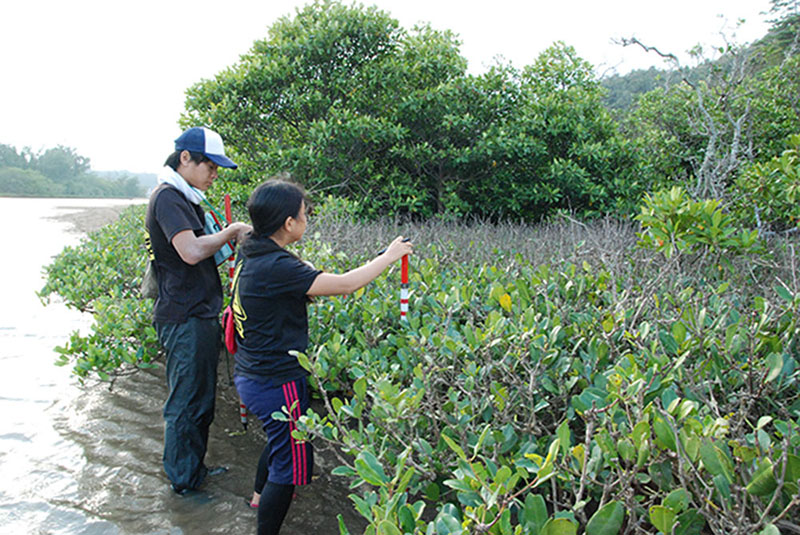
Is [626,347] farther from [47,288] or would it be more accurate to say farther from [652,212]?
[47,288]

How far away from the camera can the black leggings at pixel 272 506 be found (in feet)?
8.29

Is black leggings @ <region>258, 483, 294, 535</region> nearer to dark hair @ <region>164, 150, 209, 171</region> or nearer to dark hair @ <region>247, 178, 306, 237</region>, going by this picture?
dark hair @ <region>247, 178, 306, 237</region>

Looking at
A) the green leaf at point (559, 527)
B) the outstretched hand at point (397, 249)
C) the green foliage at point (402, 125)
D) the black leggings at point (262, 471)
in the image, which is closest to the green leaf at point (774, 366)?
the green leaf at point (559, 527)

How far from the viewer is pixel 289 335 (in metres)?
2.54

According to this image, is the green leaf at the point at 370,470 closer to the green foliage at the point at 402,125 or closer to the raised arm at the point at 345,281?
the raised arm at the point at 345,281

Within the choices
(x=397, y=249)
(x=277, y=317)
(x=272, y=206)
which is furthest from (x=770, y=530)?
(x=272, y=206)

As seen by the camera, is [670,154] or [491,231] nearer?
[491,231]

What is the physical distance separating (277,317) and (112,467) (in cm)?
207

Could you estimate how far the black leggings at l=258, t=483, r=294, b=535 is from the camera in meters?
2.53

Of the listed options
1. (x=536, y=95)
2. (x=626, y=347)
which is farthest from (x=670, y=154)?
(x=626, y=347)

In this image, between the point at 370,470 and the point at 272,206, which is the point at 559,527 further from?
the point at 272,206

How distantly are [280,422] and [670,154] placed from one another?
31.6 feet

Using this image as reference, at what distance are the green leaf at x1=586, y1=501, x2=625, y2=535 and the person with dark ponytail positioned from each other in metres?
1.41

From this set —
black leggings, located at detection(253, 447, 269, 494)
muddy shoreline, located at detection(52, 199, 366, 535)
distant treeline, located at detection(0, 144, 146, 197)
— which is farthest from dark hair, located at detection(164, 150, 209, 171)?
distant treeline, located at detection(0, 144, 146, 197)
